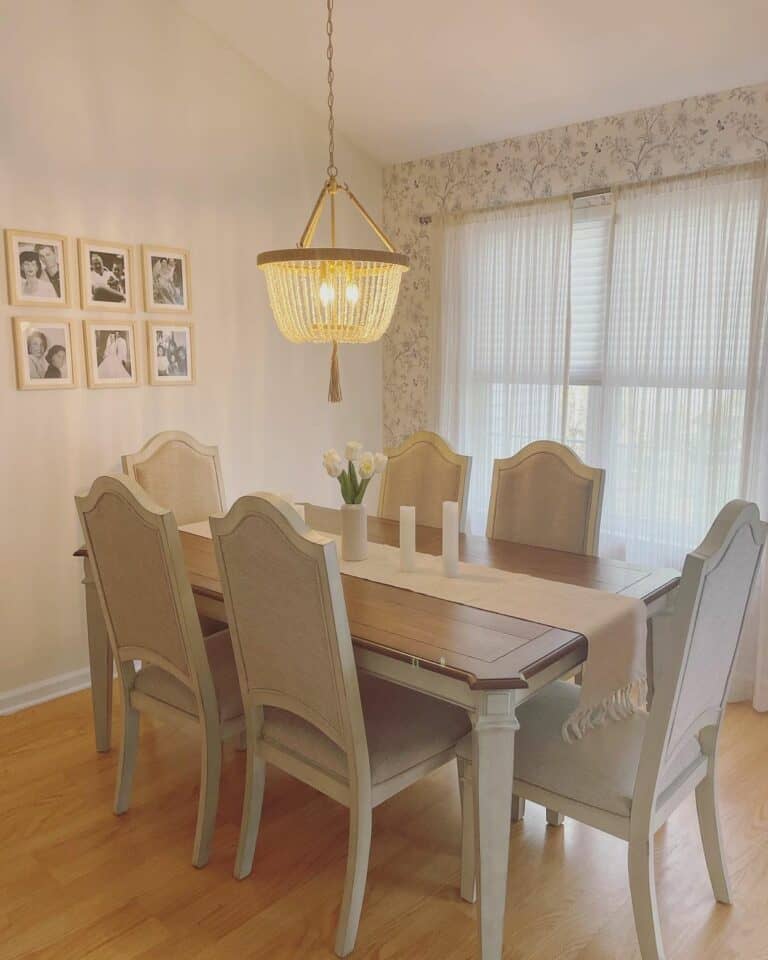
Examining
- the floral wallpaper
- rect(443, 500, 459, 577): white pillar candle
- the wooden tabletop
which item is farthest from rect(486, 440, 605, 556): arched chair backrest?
the floral wallpaper

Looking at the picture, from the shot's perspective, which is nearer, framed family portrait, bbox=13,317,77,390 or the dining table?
the dining table

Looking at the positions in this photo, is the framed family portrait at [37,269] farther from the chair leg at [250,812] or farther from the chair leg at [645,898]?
the chair leg at [645,898]

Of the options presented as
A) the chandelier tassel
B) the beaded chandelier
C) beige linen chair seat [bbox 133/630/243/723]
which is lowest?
beige linen chair seat [bbox 133/630/243/723]

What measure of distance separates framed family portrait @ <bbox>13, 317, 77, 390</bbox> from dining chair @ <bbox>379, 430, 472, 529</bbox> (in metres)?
1.41

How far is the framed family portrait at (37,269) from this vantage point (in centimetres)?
304

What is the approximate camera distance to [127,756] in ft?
8.00

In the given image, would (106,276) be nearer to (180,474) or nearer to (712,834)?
(180,474)

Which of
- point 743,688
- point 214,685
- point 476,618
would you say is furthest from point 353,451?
point 743,688

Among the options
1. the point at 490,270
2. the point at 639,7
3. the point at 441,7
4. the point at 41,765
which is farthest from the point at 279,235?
the point at 41,765

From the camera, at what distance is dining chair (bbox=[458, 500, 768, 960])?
5.39ft

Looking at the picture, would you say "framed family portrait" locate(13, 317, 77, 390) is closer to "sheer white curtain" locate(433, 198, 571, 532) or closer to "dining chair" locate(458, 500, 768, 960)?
"sheer white curtain" locate(433, 198, 571, 532)

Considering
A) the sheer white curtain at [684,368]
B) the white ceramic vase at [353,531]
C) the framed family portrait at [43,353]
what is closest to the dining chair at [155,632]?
the white ceramic vase at [353,531]

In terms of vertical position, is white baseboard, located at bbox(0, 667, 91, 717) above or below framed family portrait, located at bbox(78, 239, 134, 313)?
below

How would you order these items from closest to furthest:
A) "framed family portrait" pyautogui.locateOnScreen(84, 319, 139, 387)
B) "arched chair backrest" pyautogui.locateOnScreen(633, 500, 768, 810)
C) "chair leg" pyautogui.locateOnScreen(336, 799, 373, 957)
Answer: "arched chair backrest" pyautogui.locateOnScreen(633, 500, 768, 810)
"chair leg" pyautogui.locateOnScreen(336, 799, 373, 957)
"framed family portrait" pyautogui.locateOnScreen(84, 319, 139, 387)
